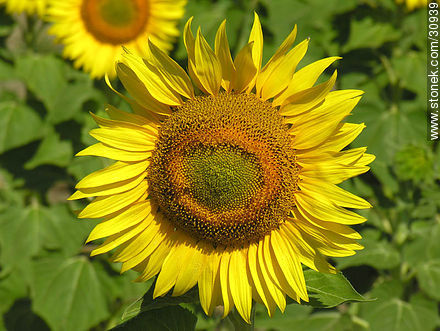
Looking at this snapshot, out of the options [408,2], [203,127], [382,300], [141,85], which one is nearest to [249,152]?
[203,127]

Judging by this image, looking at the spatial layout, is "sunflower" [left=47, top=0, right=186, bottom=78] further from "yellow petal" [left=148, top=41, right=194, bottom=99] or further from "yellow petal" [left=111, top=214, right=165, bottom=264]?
"yellow petal" [left=111, top=214, right=165, bottom=264]

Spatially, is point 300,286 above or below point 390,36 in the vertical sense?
below

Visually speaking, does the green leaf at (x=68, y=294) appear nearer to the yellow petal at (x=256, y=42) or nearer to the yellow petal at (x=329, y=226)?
the yellow petal at (x=329, y=226)

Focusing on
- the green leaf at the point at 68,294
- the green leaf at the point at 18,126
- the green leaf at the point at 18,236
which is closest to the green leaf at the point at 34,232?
the green leaf at the point at 18,236

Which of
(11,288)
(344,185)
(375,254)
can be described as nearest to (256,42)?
(344,185)

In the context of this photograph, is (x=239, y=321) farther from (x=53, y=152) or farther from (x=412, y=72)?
(x=412, y=72)

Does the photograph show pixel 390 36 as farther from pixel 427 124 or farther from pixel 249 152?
pixel 249 152
